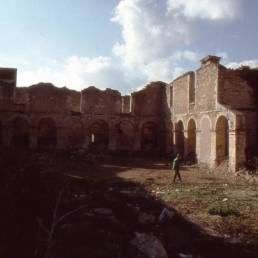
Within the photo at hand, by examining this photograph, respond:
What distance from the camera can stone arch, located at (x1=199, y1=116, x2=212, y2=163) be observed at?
69.1ft

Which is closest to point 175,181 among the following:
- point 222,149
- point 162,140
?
point 222,149

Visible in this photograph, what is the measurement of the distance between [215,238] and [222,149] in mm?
13226

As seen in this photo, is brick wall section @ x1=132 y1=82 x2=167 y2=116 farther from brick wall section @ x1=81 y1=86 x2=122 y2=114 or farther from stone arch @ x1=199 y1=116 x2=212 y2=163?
stone arch @ x1=199 y1=116 x2=212 y2=163

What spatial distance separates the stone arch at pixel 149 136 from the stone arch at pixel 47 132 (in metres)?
7.25

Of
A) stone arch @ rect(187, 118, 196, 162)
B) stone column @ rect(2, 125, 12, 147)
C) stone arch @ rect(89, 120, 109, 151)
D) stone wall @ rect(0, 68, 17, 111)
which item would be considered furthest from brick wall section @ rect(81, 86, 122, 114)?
stone arch @ rect(187, 118, 196, 162)

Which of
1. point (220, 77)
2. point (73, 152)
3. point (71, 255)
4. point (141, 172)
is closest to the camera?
point (71, 255)

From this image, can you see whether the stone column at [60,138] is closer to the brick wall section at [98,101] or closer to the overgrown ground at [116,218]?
the brick wall section at [98,101]

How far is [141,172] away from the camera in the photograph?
18531mm

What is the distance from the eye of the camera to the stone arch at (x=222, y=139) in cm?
2023

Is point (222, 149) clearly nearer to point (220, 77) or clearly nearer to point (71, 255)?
point (220, 77)

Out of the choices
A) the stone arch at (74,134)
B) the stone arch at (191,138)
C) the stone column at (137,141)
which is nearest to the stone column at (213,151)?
the stone arch at (191,138)

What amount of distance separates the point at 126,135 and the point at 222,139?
10.3m

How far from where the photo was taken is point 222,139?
20500 mm

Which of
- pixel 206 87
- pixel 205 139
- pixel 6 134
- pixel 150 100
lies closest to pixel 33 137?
pixel 6 134
